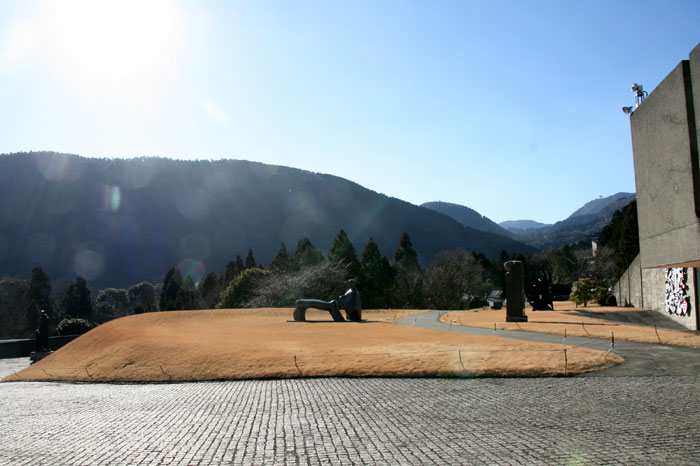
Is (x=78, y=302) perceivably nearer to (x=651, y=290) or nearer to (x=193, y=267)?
(x=651, y=290)

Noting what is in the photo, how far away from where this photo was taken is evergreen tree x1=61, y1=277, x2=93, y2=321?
66.6 meters

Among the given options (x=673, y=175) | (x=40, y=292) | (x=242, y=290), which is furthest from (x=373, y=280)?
(x=673, y=175)

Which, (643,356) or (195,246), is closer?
(643,356)

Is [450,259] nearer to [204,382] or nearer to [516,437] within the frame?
[204,382]

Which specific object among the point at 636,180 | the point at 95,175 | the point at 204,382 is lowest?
the point at 204,382

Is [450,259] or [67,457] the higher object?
[450,259]

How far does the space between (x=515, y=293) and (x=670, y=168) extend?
9.84 metres

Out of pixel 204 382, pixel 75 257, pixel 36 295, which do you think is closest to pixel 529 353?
pixel 204 382

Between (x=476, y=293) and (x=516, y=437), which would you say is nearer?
(x=516, y=437)

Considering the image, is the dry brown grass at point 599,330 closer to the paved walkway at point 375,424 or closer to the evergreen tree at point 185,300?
the paved walkway at point 375,424

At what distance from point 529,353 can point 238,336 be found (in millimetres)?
→ 13420

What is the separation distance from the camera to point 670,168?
19172 millimetres

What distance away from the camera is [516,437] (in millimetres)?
7254

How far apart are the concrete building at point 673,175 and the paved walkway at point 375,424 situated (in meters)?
8.65
